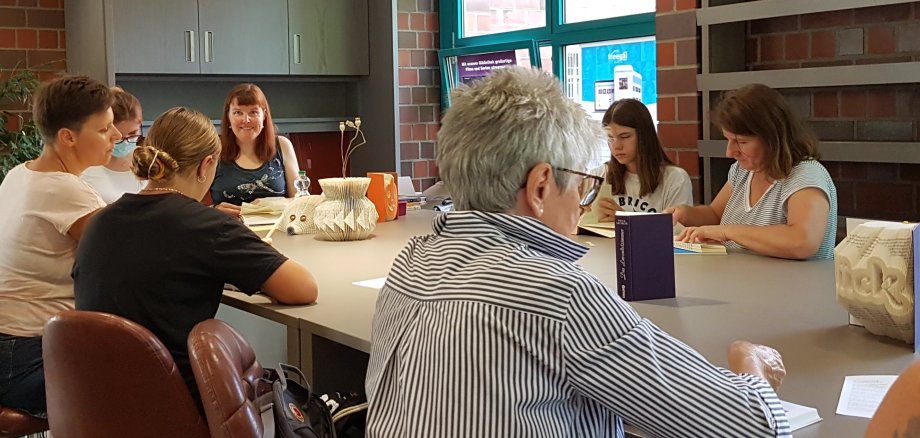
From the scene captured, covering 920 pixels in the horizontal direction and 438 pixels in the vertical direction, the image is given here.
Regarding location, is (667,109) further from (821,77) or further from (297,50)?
(297,50)

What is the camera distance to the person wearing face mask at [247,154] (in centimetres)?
448

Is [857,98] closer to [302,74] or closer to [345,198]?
[345,198]

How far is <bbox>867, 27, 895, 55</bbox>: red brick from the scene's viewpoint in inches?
137

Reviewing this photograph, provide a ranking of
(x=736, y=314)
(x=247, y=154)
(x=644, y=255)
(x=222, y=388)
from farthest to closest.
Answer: (x=247, y=154), (x=644, y=255), (x=736, y=314), (x=222, y=388)

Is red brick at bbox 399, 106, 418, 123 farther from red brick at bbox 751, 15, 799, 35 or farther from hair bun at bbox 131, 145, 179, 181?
hair bun at bbox 131, 145, 179, 181

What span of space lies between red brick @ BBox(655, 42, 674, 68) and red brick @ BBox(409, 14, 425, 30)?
2.18 metres

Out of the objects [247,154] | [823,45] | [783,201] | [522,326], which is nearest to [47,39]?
[247,154]

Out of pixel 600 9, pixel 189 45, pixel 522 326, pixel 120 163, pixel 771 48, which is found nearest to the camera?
pixel 522 326

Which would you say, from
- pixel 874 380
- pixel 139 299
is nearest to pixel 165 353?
pixel 139 299

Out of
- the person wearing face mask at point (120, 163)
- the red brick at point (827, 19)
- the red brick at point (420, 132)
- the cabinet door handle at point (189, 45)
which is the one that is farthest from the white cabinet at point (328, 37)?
the red brick at point (827, 19)

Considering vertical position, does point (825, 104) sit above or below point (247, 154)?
above

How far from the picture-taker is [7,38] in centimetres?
509

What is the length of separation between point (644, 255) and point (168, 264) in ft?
3.40

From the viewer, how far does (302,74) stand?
5773 mm
